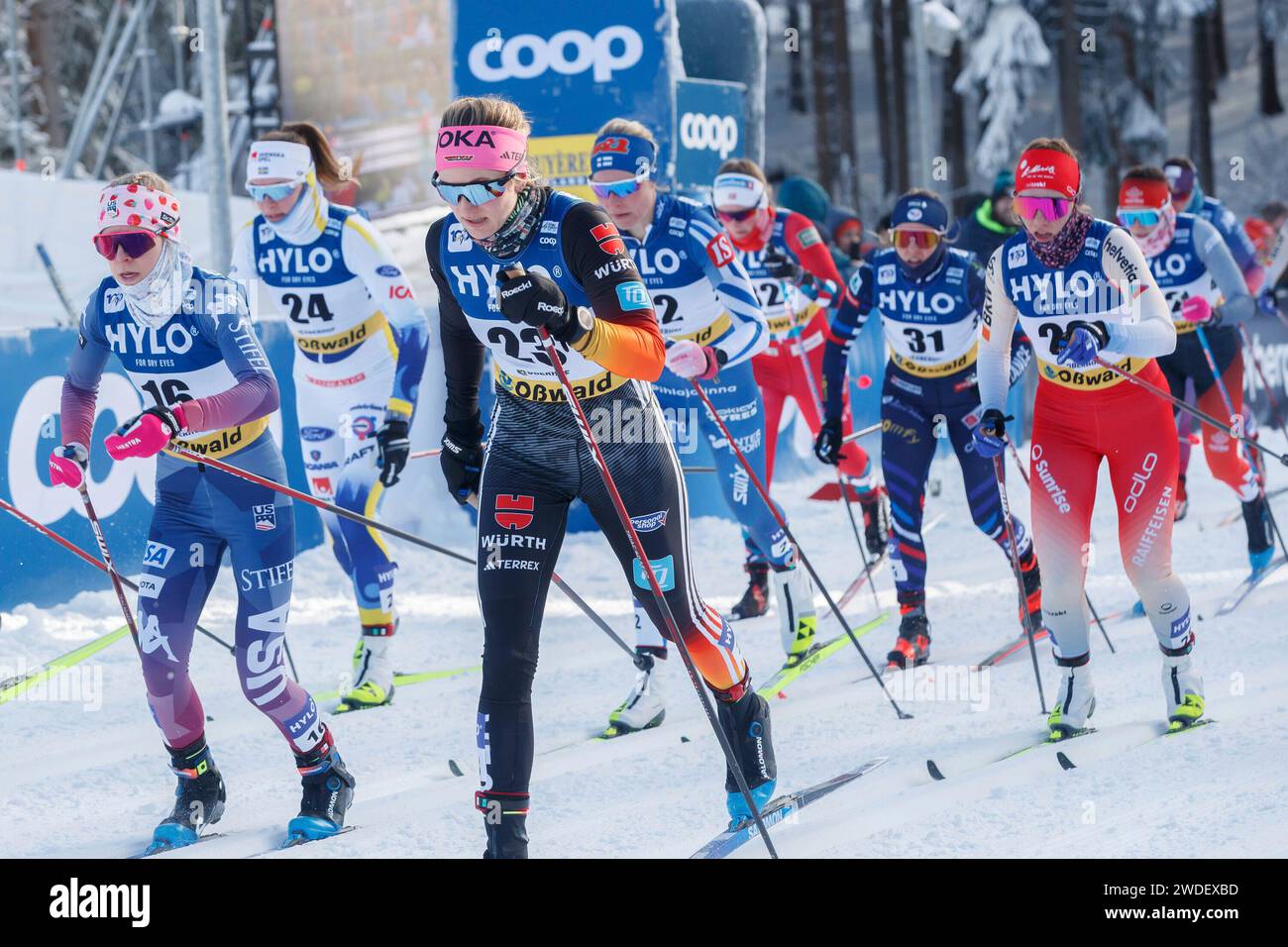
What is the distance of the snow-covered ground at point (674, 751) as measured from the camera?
4746 mm

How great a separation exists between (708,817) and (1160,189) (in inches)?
206

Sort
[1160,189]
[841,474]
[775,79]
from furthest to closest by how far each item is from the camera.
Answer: [775,79], [841,474], [1160,189]

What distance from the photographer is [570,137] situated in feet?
33.4

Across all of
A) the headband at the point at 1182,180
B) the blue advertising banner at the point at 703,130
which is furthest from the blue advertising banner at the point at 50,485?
the headband at the point at 1182,180

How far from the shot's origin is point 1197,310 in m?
8.73

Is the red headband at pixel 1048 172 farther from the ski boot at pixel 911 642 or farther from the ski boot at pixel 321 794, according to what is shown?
the ski boot at pixel 321 794

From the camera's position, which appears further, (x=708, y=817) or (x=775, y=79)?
(x=775, y=79)

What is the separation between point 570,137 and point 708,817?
20.6 ft

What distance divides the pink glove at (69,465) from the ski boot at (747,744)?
2.26 metres

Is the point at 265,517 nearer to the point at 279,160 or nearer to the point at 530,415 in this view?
the point at 530,415
